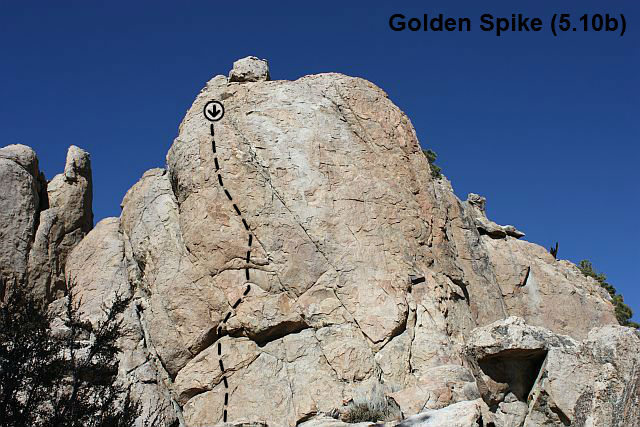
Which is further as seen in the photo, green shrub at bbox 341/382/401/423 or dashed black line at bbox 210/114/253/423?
dashed black line at bbox 210/114/253/423

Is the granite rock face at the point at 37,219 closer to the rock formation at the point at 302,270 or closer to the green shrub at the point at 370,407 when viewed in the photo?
the rock formation at the point at 302,270

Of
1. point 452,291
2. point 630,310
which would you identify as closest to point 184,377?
point 452,291

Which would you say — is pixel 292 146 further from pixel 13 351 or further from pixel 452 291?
Answer: pixel 13 351

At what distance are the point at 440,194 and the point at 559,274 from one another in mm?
6324

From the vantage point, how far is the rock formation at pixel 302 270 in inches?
867

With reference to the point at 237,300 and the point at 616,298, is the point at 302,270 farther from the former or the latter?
the point at 616,298

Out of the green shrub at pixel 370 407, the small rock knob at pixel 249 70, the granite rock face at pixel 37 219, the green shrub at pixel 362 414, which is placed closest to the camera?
the green shrub at pixel 362 414

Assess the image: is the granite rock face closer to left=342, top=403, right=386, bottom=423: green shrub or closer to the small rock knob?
the small rock knob

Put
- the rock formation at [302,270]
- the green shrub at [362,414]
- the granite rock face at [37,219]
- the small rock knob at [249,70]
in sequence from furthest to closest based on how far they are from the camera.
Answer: the small rock knob at [249,70]
the granite rock face at [37,219]
the rock formation at [302,270]
the green shrub at [362,414]

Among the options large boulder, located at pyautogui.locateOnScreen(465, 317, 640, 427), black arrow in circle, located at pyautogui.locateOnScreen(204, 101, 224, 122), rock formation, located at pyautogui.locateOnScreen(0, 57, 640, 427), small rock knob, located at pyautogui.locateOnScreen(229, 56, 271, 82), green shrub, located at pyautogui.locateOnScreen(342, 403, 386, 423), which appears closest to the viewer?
large boulder, located at pyautogui.locateOnScreen(465, 317, 640, 427)

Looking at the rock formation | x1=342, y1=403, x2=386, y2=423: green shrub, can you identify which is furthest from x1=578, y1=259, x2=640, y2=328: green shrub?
x1=342, y1=403, x2=386, y2=423: green shrub

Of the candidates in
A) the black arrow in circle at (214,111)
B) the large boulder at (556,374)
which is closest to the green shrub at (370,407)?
the large boulder at (556,374)

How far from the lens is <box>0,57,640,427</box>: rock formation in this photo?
22.0m

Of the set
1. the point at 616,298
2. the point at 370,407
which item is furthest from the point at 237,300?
the point at 616,298
